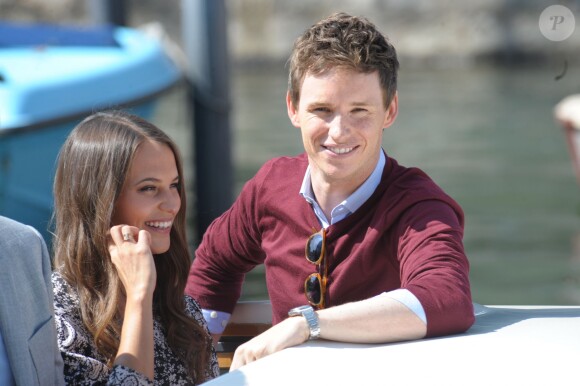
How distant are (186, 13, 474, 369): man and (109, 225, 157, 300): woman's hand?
214 mm

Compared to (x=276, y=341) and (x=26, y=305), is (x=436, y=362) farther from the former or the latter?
(x=26, y=305)

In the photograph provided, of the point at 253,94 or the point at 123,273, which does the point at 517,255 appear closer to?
the point at 123,273

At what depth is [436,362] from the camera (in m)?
1.67

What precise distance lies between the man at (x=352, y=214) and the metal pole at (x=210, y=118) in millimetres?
4059

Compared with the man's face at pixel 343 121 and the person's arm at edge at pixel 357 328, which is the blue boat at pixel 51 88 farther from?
the person's arm at edge at pixel 357 328

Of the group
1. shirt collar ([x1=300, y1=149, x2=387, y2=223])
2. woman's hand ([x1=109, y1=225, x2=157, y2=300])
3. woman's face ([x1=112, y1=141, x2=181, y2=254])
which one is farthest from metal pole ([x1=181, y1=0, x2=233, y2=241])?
woman's hand ([x1=109, y1=225, x2=157, y2=300])

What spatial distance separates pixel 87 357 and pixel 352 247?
603mm

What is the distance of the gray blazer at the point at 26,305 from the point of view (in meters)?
1.62

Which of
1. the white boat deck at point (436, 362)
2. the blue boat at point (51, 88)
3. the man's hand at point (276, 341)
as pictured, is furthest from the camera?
the blue boat at point (51, 88)

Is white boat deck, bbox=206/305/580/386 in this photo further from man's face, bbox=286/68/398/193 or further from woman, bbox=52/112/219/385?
man's face, bbox=286/68/398/193

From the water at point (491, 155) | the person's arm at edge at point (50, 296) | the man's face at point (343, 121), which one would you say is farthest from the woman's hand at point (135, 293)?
the water at point (491, 155)

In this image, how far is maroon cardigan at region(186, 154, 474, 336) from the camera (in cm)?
189

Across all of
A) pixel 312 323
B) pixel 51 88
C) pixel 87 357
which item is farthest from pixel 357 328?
pixel 51 88

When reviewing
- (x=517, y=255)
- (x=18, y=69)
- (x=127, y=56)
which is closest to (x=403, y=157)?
(x=517, y=255)
